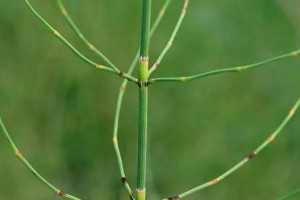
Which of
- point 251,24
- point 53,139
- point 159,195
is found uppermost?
point 251,24

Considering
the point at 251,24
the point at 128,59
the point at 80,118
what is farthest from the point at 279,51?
the point at 80,118

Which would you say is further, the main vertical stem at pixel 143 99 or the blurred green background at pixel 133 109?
the blurred green background at pixel 133 109

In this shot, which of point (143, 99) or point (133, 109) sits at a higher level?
point (133, 109)

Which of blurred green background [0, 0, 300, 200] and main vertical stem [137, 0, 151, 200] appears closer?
main vertical stem [137, 0, 151, 200]

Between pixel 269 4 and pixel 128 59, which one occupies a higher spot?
pixel 269 4

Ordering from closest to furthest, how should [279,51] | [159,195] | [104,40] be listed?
[159,195] → [104,40] → [279,51]

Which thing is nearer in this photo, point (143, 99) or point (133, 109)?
point (143, 99)

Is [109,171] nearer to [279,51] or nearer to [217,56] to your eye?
[217,56]

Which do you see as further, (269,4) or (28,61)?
(269,4)
